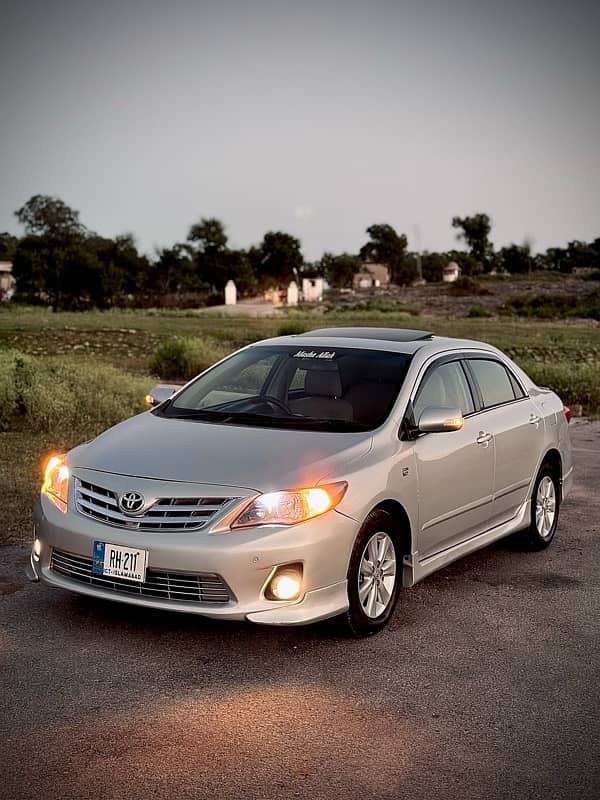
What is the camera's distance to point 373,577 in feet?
18.1

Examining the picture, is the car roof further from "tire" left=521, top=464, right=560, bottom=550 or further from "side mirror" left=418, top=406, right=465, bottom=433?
"tire" left=521, top=464, right=560, bottom=550

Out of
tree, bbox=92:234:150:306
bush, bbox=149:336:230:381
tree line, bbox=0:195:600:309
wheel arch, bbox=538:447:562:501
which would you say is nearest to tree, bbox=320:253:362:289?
tree line, bbox=0:195:600:309

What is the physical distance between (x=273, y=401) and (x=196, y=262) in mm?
101448

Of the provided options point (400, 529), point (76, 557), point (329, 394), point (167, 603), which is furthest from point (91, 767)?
point (329, 394)

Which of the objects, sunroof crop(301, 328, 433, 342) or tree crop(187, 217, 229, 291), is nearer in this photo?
sunroof crop(301, 328, 433, 342)

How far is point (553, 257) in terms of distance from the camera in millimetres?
159125

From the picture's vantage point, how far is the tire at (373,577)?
529cm

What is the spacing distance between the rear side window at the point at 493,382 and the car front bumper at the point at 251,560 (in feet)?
7.24

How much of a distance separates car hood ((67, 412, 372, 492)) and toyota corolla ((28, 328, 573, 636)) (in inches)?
0.5

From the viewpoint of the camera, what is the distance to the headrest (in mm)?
6344

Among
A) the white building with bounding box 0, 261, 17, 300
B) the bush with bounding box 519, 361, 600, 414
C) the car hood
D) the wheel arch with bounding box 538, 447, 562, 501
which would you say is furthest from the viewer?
the white building with bounding box 0, 261, 17, 300

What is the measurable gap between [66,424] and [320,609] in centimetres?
863

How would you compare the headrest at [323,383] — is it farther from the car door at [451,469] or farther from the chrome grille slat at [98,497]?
the chrome grille slat at [98,497]

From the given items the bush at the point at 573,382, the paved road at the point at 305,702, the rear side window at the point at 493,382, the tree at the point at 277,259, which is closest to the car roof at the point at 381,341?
the rear side window at the point at 493,382
